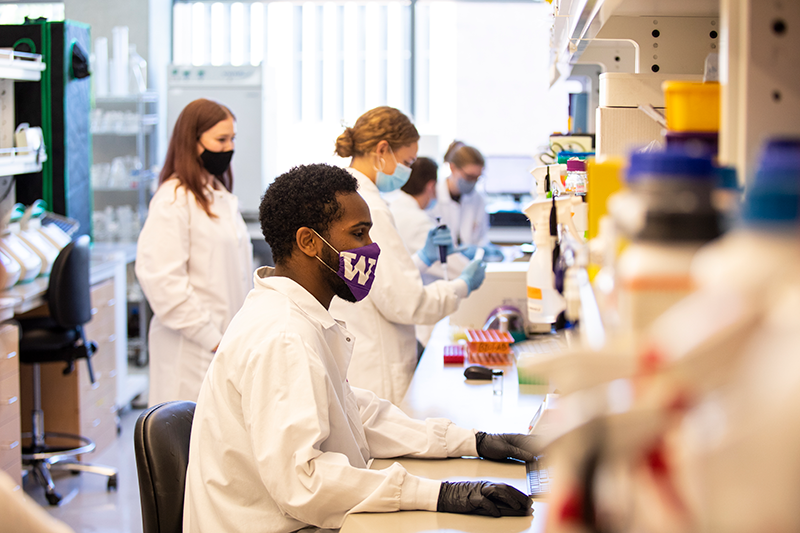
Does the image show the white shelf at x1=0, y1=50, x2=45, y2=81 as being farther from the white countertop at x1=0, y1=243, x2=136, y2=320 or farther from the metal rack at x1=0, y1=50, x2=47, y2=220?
the white countertop at x1=0, y1=243, x2=136, y2=320

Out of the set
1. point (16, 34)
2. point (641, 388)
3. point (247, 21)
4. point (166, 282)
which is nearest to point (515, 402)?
point (166, 282)

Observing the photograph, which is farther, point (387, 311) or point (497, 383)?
point (387, 311)

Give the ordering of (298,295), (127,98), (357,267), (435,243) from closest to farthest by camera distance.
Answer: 1. (298,295)
2. (357,267)
3. (435,243)
4. (127,98)

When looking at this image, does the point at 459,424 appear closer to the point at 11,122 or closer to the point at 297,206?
the point at 297,206

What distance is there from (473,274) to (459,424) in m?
0.87

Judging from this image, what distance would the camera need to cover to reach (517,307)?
311 centimetres

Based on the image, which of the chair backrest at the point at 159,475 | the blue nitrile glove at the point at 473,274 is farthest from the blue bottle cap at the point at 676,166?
the blue nitrile glove at the point at 473,274

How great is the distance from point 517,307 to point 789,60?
2372 millimetres

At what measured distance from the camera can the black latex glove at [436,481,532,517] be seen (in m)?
1.37

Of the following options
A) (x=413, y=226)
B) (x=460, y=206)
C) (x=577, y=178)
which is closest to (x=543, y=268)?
(x=577, y=178)

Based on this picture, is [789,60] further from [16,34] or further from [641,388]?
[16,34]

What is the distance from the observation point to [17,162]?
11.4 ft

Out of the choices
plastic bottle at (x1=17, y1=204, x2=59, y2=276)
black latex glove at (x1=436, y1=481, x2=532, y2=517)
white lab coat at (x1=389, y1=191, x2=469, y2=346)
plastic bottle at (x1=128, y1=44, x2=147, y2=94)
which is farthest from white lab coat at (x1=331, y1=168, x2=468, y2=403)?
plastic bottle at (x1=128, y1=44, x2=147, y2=94)

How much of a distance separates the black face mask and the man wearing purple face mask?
1.33m
